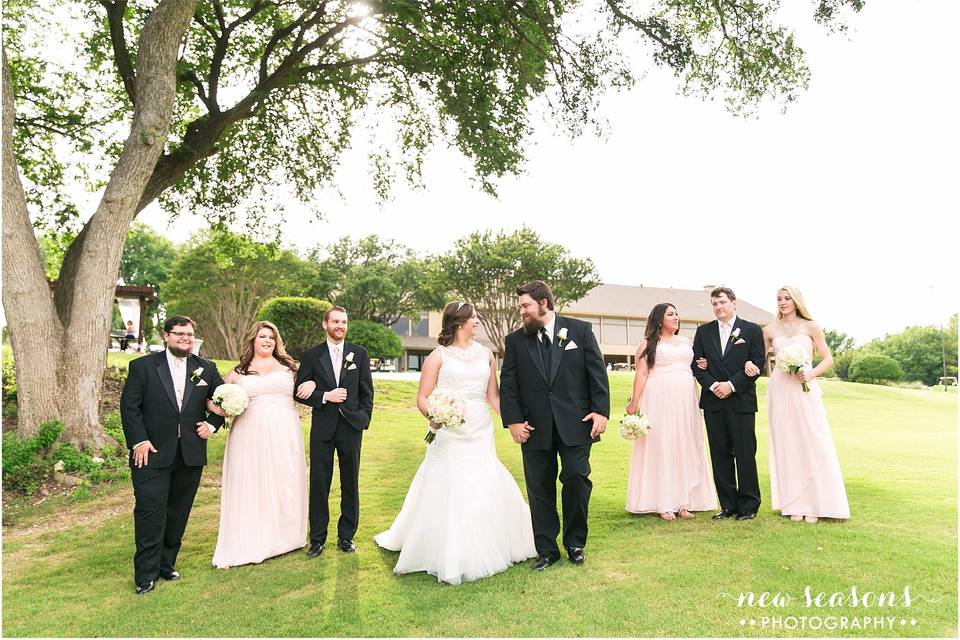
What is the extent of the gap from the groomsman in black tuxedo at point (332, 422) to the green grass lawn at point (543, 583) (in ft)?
1.10

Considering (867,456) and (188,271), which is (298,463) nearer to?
(867,456)

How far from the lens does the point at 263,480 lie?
21.1 feet

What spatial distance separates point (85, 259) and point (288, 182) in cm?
781

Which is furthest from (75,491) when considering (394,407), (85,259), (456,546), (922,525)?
(394,407)

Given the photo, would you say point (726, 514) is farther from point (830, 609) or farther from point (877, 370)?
point (877, 370)

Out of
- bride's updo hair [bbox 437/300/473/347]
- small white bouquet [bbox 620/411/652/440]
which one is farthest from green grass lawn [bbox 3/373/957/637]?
bride's updo hair [bbox 437/300/473/347]

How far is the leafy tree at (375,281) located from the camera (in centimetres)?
4597

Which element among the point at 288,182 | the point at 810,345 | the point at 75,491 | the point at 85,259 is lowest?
the point at 75,491

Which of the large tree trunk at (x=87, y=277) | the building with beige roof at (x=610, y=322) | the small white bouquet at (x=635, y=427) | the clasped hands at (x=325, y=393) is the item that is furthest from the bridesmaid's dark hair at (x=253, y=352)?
the building with beige roof at (x=610, y=322)

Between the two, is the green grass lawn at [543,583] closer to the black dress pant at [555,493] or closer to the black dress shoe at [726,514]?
the black dress shoe at [726,514]

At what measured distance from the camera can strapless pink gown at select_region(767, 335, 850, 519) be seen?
6.97 meters

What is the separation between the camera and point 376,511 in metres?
8.43

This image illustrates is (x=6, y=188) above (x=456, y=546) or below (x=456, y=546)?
above

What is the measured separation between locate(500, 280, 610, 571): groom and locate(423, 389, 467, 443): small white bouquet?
1.55 ft
